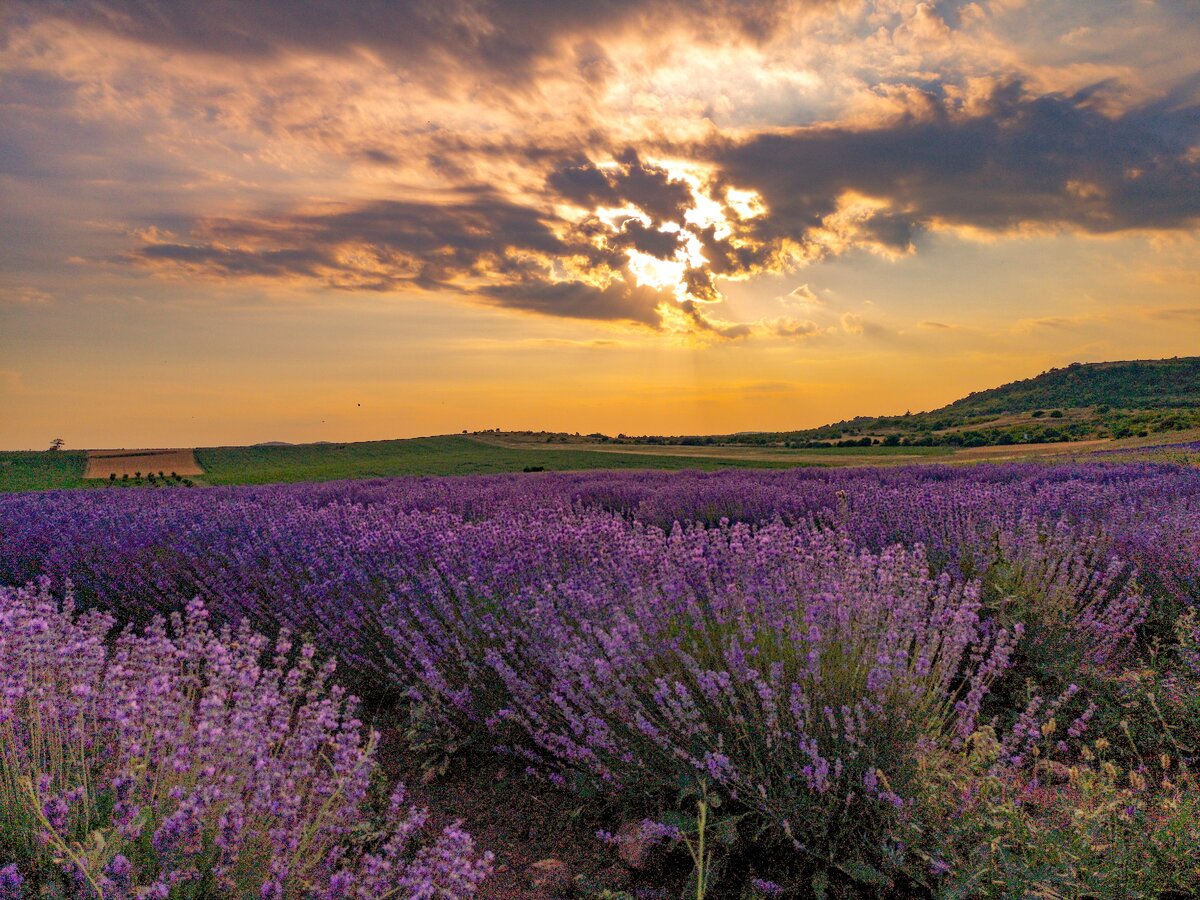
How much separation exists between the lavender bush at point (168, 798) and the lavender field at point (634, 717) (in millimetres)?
14

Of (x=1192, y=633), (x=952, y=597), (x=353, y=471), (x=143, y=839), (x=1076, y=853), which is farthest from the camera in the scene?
(x=353, y=471)

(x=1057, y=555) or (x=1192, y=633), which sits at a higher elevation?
(x=1057, y=555)

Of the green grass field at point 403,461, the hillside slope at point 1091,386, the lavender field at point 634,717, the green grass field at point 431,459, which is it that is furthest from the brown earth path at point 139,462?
the hillside slope at point 1091,386

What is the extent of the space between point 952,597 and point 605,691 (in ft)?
5.17

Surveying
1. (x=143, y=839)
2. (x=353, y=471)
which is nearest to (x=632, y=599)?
(x=143, y=839)

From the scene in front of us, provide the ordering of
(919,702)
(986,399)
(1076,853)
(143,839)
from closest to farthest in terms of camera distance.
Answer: (143,839), (1076,853), (919,702), (986,399)

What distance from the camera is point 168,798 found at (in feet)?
6.45

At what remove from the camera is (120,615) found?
19.2 feet

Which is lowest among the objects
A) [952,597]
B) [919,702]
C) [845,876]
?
[845,876]

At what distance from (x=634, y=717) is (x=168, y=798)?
1492mm

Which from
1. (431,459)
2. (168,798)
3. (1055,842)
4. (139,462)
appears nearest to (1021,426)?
(431,459)

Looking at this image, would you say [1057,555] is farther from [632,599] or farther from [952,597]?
[632,599]

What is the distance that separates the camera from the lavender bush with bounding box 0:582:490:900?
5.29ft

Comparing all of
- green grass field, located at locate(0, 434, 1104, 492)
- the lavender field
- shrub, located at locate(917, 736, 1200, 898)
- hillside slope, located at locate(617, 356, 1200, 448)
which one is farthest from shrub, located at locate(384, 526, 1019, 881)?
hillside slope, located at locate(617, 356, 1200, 448)
